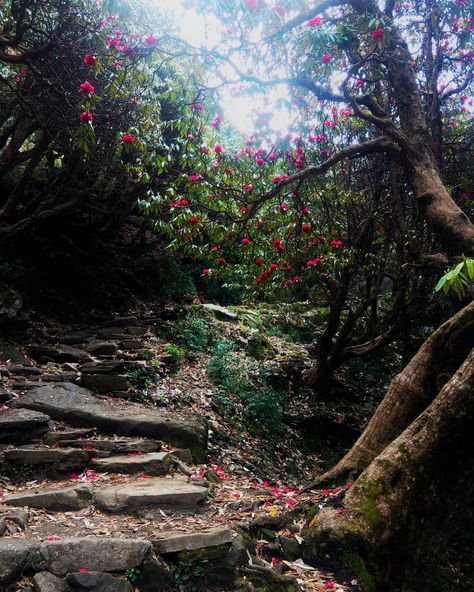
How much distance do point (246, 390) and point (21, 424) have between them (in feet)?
14.9

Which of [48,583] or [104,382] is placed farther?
[104,382]

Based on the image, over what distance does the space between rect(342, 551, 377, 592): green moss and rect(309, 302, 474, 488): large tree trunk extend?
95 centimetres

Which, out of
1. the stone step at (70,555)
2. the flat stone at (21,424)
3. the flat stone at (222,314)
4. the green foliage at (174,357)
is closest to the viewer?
the stone step at (70,555)

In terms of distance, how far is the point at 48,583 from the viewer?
281cm

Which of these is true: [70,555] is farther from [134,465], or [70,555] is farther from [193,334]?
[193,334]

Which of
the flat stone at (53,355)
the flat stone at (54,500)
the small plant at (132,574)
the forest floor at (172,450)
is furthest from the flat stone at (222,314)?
the small plant at (132,574)

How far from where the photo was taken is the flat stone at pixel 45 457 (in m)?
4.67

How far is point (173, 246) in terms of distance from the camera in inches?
275

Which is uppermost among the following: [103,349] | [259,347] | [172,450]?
[259,347]

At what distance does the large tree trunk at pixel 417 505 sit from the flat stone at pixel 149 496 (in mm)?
1071

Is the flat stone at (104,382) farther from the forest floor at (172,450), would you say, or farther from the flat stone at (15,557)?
the flat stone at (15,557)

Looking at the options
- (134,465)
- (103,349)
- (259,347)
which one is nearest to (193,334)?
(259,347)

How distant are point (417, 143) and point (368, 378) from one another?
7.00 m

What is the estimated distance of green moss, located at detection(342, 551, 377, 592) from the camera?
130 inches
